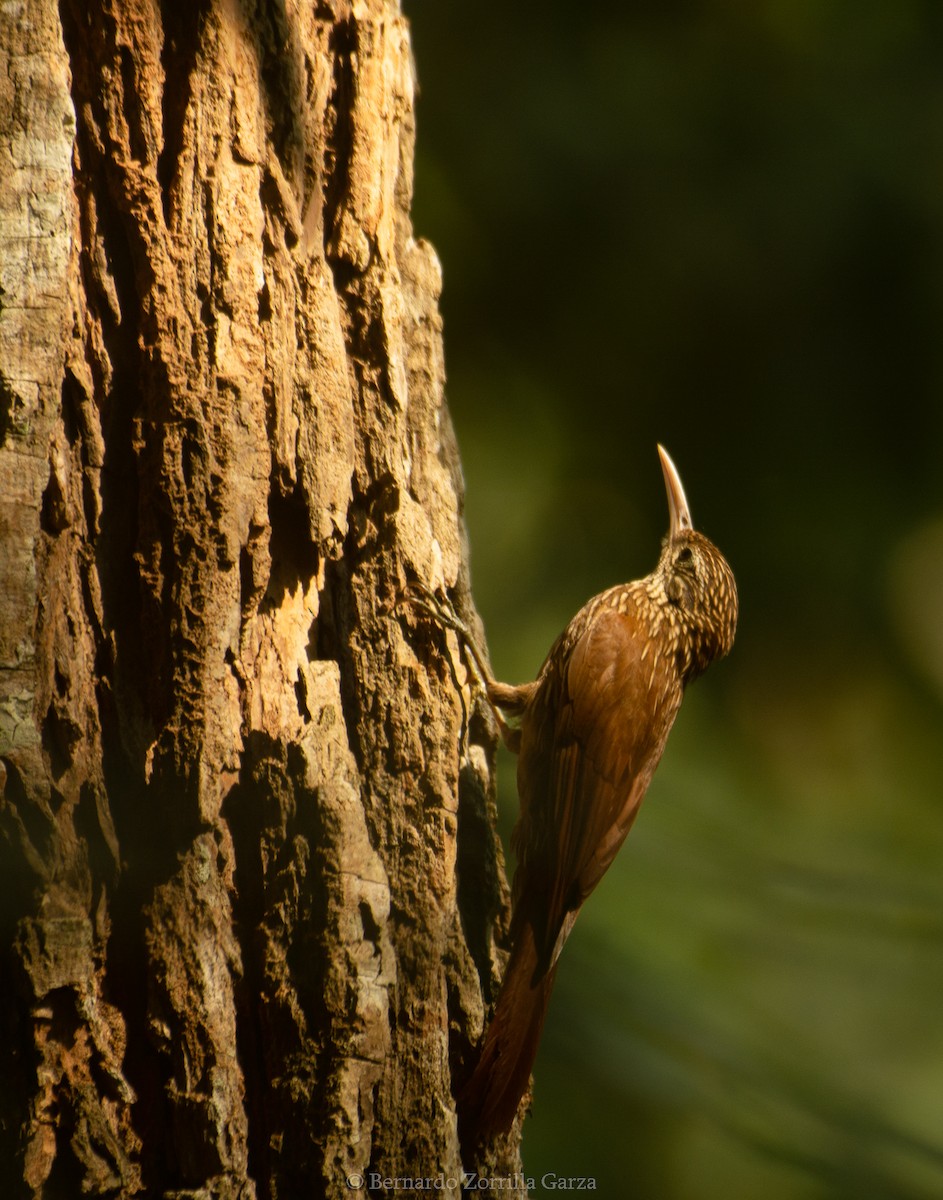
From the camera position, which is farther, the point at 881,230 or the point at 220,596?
the point at 881,230

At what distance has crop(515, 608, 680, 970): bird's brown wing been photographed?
2967 millimetres

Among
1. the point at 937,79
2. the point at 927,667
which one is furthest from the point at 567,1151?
the point at 937,79

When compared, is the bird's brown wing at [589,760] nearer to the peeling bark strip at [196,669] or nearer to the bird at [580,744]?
the bird at [580,744]

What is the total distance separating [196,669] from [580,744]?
1464mm

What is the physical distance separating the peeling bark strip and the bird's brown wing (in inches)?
22.5

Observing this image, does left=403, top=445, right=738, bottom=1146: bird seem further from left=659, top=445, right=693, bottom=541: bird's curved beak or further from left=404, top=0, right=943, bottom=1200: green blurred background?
left=404, top=0, right=943, bottom=1200: green blurred background

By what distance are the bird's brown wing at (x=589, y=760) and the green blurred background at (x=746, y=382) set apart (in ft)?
4.12

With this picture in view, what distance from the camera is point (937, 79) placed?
524 centimetres

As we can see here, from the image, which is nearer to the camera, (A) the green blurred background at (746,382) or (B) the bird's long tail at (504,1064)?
(B) the bird's long tail at (504,1064)

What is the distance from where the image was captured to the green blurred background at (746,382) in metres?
A: 5.00

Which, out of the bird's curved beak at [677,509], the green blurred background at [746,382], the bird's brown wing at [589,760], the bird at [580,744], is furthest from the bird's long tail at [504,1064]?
the green blurred background at [746,382]

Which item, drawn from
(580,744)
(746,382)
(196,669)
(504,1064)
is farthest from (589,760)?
(746,382)

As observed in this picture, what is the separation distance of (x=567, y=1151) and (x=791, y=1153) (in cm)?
99

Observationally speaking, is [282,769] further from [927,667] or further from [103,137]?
[927,667]
